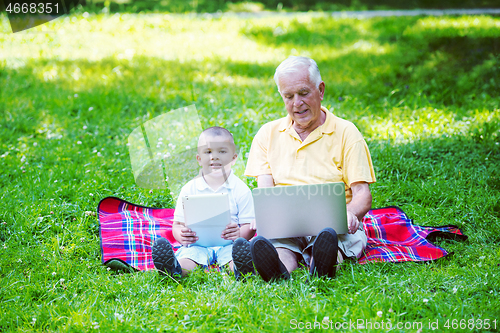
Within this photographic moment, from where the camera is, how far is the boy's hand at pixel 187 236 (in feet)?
10.6

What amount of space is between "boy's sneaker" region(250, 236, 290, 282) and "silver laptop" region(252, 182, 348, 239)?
5.8 inches

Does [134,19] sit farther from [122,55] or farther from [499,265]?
[499,265]

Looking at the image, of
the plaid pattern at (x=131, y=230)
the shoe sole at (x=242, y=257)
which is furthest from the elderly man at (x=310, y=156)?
the plaid pattern at (x=131, y=230)

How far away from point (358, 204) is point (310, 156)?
0.46m

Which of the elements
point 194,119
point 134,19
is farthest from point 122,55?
point 194,119

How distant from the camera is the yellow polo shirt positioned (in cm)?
320

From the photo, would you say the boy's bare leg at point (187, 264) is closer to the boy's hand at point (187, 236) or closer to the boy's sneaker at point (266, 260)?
the boy's hand at point (187, 236)

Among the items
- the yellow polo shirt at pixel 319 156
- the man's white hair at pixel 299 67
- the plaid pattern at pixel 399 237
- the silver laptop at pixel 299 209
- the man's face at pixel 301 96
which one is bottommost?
the plaid pattern at pixel 399 237

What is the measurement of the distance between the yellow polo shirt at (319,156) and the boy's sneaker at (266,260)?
0.60m

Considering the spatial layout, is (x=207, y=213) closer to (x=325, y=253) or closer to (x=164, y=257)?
(x=164, y=257)

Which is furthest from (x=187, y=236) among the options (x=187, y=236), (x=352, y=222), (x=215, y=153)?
(x=352, y=222)

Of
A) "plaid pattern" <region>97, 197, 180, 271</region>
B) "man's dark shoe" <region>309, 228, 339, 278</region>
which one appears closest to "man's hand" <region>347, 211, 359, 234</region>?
"man's dark shoe" <region>309, 228, 339, 278</region>

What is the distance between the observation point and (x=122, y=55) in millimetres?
8656

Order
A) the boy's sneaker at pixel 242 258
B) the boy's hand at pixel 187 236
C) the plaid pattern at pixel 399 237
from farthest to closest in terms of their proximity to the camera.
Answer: the plaid pattern at pixel 399 237
the boy's hand at pixel 187 236
the boy's sneaker at pixel 242 258
